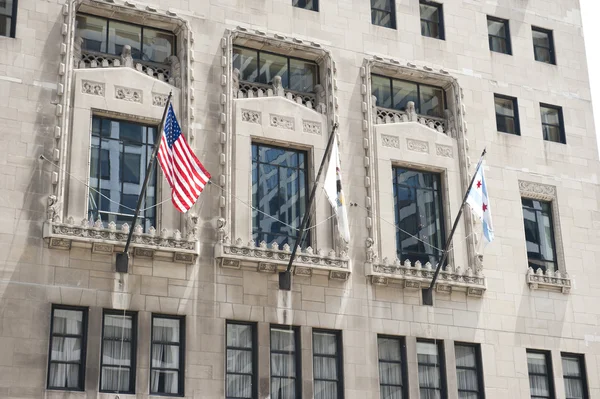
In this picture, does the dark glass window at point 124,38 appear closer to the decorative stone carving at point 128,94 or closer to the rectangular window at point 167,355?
the decorative stone carving at point 128,94

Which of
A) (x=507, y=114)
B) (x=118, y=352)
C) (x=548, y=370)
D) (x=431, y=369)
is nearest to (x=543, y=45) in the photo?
(x=507, y=114)

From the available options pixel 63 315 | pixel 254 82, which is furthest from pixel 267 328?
pixel 254 82

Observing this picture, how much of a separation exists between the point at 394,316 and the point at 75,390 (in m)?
10.8

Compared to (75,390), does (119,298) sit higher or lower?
higher

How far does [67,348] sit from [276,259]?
6.97 meters

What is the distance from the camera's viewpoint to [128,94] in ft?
103

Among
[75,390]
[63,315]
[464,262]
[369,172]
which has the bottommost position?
[75,390]

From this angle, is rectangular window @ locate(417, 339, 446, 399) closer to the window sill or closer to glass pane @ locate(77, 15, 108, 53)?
the window sill

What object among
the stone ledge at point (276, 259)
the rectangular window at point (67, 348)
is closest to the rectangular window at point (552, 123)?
the stone ledge at point (276, 259)

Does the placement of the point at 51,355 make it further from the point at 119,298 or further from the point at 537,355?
the point at 537,355

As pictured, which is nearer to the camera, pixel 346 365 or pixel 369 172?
pixel 346 365

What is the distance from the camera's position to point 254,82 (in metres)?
34.2

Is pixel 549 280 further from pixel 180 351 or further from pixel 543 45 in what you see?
pixel 180 351

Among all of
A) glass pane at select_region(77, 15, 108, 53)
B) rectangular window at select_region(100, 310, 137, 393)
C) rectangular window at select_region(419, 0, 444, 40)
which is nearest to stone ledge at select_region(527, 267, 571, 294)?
rectangular window at select_region(419, 0, 444, 40)
